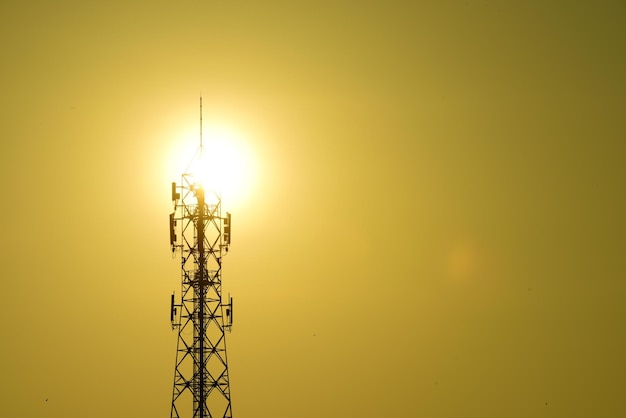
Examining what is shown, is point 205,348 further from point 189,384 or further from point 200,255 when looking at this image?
point 200,255

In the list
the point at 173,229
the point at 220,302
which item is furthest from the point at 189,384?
the point at 173,229

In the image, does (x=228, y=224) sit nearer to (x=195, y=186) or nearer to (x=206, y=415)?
(x=195, y=186)

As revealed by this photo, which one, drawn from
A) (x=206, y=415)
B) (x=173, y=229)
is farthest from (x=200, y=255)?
(x=206, y=415)

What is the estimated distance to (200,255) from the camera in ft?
119

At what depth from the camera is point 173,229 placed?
36.4 m

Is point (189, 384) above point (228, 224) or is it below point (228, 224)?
below

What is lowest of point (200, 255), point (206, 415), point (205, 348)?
point (206, 415)

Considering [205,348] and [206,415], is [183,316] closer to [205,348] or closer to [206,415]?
[205,348]

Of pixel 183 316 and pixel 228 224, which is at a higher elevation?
pixel 228 224

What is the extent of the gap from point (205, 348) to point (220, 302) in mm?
2441

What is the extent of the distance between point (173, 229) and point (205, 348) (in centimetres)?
619

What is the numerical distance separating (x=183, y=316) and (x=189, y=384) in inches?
132

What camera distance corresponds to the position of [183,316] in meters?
36.6

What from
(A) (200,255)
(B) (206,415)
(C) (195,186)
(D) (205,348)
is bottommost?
(B) (206,415)
